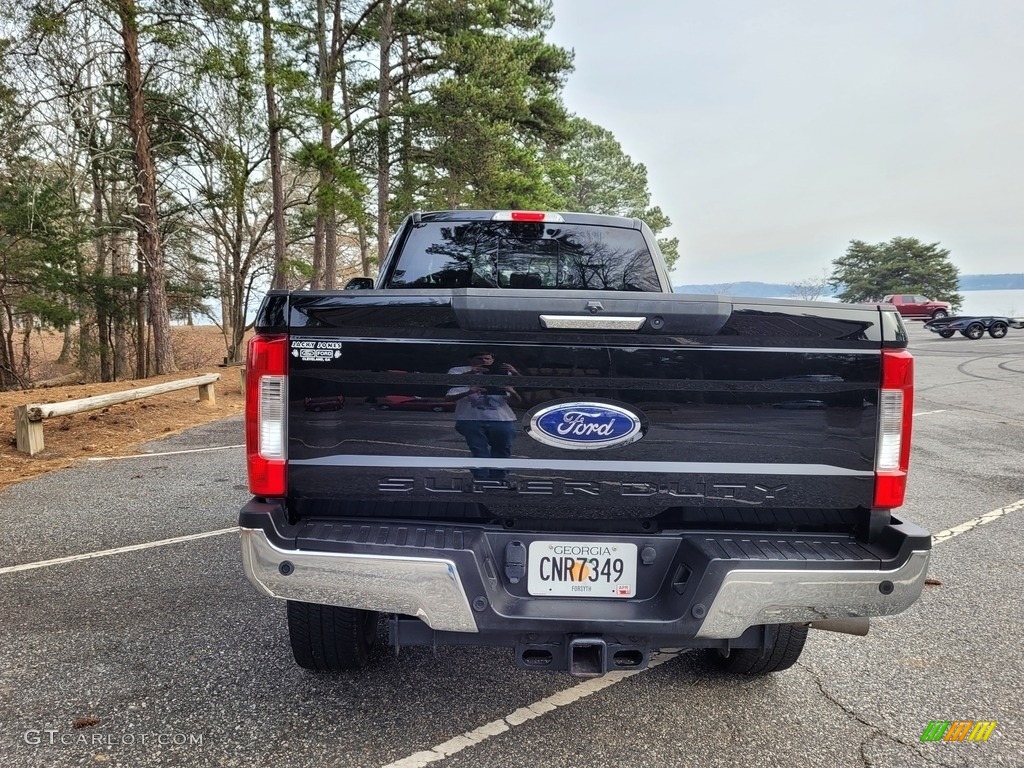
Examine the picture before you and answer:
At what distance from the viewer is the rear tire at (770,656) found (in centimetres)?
240

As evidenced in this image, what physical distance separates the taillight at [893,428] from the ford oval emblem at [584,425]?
0.78m

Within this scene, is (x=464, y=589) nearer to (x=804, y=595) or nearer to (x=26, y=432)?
(x=804, y=595)

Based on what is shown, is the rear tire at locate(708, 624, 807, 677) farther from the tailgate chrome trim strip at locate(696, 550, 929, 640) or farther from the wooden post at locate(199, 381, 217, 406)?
the wooden post at locate(199, 381, 217, 406)

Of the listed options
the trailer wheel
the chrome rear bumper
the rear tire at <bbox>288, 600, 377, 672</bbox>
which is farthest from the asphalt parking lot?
the trailer wheel

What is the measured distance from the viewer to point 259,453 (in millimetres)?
1938

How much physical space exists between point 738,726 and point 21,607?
146 inches

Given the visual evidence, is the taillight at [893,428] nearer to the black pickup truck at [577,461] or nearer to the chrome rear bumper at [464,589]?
the black pickup truck at [577,461]

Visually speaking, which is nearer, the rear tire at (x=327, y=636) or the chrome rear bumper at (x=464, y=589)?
the chrome rear bumper at (x=464, y=589)

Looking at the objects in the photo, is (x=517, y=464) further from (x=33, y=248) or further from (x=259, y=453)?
(x=33, y=248)

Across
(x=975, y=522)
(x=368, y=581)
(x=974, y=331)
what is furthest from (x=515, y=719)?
(x=974, y=331)

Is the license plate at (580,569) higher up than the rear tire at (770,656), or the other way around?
the license plate at (580,569)

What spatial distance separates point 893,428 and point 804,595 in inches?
24.5

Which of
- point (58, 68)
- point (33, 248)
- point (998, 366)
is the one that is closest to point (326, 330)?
point (58, 68)

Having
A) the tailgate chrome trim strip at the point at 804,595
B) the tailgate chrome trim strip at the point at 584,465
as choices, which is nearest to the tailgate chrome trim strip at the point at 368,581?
the tailgate chrome trim strip at the point at 584,465
